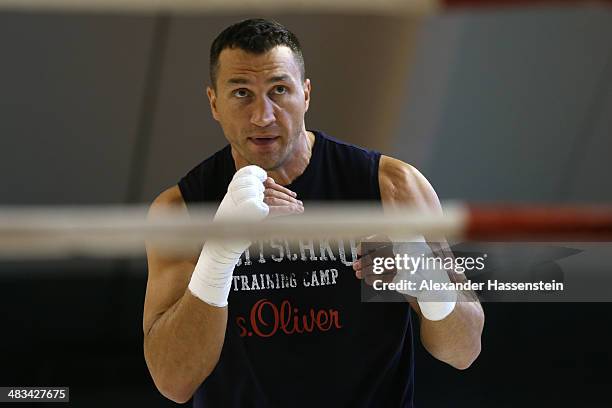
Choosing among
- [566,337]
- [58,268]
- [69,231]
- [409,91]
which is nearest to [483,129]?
[409,91]

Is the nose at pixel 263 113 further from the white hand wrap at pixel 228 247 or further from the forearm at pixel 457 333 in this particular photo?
the forearm at pixel 457 333

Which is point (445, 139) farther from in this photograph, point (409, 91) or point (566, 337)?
point (566, 337)

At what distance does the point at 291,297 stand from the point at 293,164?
0.21 m

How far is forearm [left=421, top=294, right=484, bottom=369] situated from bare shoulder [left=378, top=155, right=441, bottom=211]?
168 mm

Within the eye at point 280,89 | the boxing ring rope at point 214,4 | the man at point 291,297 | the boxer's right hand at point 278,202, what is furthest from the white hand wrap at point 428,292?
the boxing ring rope at point 214,4

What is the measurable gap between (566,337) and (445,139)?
0.60m

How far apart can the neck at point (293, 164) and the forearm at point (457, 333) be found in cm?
30

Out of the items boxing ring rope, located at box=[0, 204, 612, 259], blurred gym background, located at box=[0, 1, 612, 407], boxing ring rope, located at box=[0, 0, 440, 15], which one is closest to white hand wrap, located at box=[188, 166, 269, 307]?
Answer: boxing ring rope, located at box=[0, 0, 440, 15]

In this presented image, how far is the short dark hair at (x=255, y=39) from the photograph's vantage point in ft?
3.90

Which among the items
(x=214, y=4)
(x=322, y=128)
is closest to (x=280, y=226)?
(x=214, y=4)

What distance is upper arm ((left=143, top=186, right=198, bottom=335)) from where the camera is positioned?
3.99 ft

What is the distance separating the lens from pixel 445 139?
214 cm

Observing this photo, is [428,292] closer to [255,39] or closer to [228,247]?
[228,247]

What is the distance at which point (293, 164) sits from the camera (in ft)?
4.12
